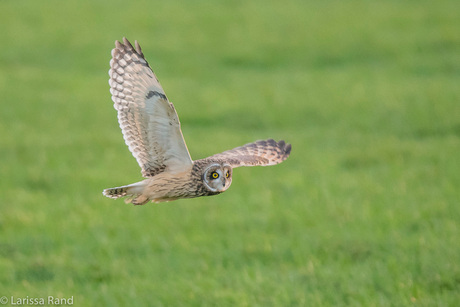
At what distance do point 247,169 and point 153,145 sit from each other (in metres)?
8.34

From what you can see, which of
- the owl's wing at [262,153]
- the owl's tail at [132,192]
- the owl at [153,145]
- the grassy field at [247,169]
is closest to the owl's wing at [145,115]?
the owl at [153,145]

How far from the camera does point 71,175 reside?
10625 mm

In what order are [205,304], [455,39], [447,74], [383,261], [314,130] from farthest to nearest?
[455,39]
[447,74]
[314,130]
[383,261]
[205,304]

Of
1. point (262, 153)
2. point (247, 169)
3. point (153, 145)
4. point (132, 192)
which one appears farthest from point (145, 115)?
point (247, 169)

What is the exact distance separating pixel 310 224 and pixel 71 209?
299cm

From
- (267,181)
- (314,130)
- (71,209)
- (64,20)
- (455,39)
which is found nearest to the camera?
(71,209)

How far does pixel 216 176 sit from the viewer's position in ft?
8.63

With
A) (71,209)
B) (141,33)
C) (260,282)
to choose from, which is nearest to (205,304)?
(260,282)

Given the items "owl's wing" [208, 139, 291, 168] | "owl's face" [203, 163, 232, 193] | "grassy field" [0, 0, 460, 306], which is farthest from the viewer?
"grassy field" [0, 0, 460, 306]

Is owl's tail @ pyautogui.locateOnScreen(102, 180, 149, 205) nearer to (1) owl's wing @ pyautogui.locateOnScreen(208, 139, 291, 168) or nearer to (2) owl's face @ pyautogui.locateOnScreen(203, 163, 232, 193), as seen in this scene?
(2) owl's face @ pyautogui.locateOnScreen(203, 163, 232, 193)

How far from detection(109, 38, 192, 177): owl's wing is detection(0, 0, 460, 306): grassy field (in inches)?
143

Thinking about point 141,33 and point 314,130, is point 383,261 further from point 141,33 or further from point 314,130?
point 141,33

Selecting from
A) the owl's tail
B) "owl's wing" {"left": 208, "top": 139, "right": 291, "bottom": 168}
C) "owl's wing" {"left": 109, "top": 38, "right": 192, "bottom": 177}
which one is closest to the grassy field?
"owl's wing" {"left": 208, "top": 139, "right": 291, "bottom": 168}

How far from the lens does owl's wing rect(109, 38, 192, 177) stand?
2.88 meters
